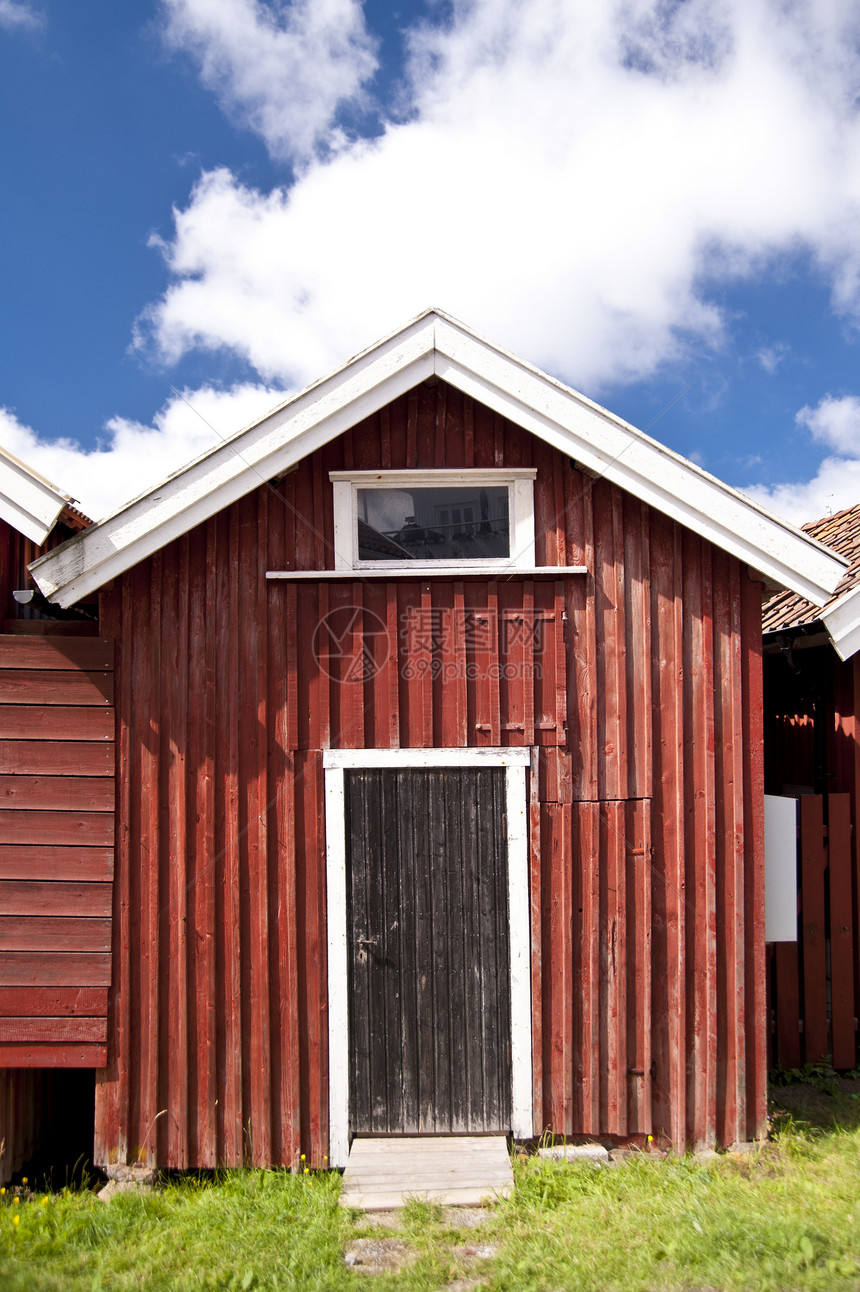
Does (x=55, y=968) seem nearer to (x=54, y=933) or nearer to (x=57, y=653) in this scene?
(x=54, y=933)

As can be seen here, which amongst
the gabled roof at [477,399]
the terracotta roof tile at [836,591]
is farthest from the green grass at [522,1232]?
the terracotta roof tile at [836,591]

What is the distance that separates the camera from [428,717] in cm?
499

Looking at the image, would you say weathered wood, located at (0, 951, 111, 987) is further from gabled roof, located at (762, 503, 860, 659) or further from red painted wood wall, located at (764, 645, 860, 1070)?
gabled roof, located at (762, 503, 860, 659)

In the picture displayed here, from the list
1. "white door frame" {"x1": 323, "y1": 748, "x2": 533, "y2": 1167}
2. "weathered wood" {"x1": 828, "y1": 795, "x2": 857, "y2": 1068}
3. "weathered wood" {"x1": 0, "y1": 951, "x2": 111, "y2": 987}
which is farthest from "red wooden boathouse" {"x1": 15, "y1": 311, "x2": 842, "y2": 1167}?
"weathered wood" {"x1": 828, "y1": 795, "x2": 857, "y2": 1068}

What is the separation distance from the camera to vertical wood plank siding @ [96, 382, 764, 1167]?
495cm

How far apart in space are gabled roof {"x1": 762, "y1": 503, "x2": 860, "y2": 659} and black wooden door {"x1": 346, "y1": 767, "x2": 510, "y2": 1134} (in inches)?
112

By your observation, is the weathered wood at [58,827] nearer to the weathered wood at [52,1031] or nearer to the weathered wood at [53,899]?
the weathered wood at [53,899]

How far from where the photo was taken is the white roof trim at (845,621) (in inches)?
218

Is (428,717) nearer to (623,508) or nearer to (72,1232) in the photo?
(623,508)

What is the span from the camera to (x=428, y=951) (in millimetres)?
5023

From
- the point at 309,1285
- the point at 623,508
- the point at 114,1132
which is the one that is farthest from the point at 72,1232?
the point at 623,508

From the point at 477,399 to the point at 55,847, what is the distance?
4097 millimetres

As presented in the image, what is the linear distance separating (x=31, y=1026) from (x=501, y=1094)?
10.2ft

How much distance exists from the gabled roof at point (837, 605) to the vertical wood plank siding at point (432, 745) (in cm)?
95
